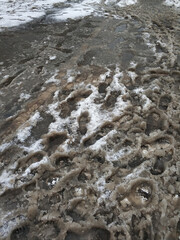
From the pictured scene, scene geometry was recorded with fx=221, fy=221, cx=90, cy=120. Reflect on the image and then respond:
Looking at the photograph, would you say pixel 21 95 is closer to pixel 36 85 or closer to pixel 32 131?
pixel 36 85

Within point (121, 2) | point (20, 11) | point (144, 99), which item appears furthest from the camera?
point (121, 2)

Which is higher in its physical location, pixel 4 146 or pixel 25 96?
pixel 25 96

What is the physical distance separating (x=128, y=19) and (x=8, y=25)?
369cm

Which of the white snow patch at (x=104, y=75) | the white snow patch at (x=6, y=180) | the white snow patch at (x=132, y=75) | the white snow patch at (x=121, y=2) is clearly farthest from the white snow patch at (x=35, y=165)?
the white snow patch at (x=121, y=2)

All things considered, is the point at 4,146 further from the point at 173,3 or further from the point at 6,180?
the point at 173,3

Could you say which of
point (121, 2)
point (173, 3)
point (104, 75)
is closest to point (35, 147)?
point (104, 75)

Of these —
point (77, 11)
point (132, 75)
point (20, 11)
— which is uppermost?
point (20, 11)

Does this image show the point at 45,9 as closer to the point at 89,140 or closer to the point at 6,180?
the point at 89,140

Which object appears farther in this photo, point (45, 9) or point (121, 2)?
point (121, 2)

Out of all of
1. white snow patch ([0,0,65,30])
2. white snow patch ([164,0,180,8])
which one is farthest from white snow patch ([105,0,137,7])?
white snow patch ([0,0,65,30])

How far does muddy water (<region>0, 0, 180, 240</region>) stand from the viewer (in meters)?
2.19

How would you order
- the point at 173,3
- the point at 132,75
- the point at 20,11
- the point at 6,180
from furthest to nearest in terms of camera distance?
the point at 173,3 < the point at 20,11 < the point at 132,75 < the point at 6,180

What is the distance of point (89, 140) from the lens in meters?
3.04

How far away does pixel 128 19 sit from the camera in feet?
23.2
